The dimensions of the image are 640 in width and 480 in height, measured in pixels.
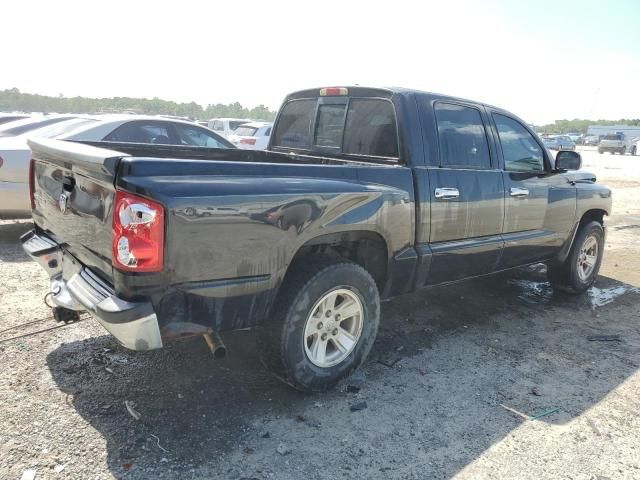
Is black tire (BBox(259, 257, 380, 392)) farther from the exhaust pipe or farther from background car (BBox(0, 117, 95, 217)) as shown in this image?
background car (BBox(0, 117, 95, 217))

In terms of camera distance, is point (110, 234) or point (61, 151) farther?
point (61, 151)

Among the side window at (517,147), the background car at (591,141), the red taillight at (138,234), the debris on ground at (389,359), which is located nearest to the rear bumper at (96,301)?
the red taillight at (138,234)

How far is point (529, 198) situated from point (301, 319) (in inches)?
108

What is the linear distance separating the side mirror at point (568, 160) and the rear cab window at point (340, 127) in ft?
6.88

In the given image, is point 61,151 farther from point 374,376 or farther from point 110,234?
point 374,376

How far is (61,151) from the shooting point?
9.44ft

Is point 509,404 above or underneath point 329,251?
underneath

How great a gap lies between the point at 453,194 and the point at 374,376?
1.46 metres

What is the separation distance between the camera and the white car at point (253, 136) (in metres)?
14.7

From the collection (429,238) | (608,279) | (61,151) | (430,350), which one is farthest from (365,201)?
(608,279)

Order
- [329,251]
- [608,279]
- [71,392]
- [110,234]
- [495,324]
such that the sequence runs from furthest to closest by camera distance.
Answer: [608,279] < [495,324] < [329,251] < [71,392] < [110,234]

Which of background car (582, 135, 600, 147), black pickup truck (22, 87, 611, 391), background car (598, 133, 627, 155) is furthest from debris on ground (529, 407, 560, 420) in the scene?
background car (582, 135, 600, 147)

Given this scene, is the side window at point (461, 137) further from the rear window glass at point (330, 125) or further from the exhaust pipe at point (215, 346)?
the exhaust pipe at point (215, 346)

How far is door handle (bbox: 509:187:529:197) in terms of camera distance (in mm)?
4453
